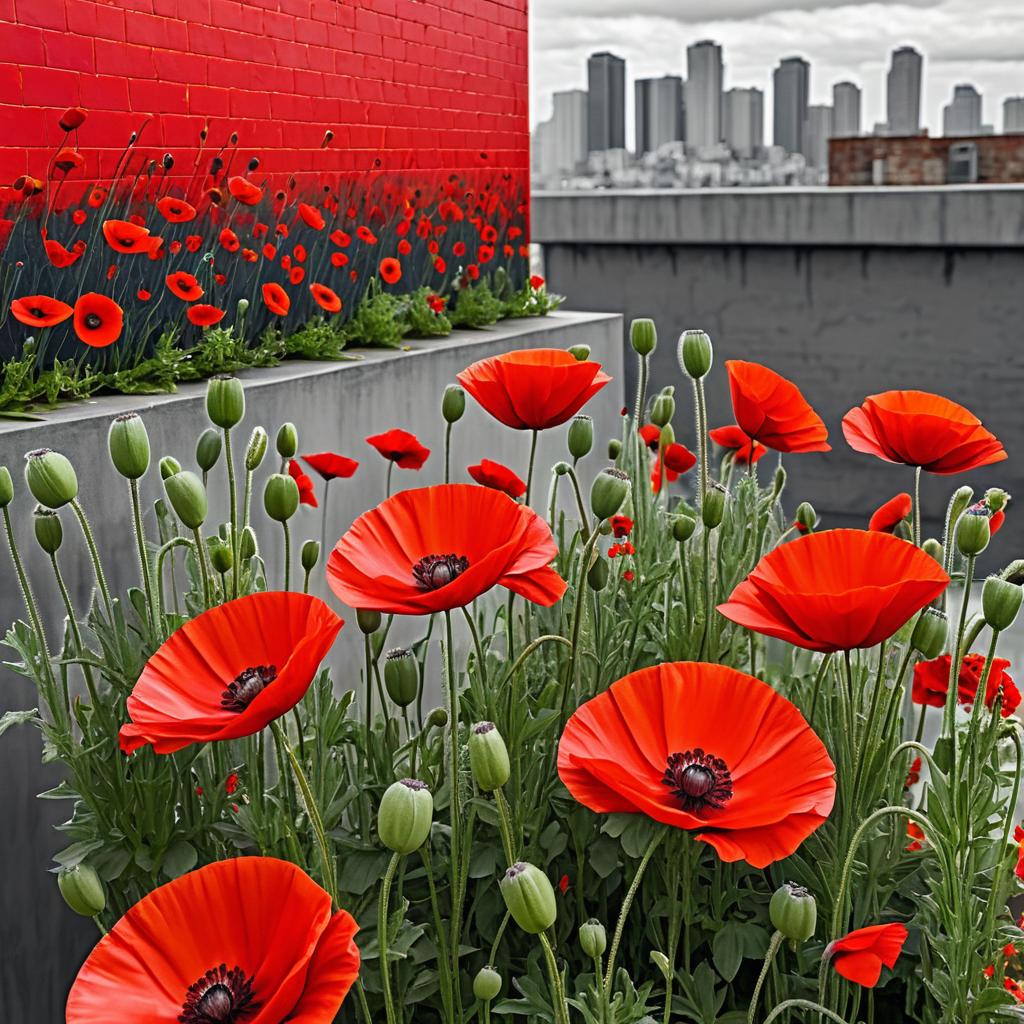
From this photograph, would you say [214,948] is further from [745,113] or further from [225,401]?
[745,113]

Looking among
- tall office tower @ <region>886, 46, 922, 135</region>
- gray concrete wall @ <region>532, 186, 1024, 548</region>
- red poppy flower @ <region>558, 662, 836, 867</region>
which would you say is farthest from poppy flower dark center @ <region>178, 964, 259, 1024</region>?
tall office tower @ <region>886, 46, 922, 135</region>

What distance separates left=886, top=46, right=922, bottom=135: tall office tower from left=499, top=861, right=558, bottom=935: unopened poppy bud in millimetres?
49065

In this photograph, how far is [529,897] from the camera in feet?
2.64

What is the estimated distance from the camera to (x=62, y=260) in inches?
87.8

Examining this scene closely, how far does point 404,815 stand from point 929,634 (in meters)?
0.60

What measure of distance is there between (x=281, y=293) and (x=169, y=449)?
732 millimetres

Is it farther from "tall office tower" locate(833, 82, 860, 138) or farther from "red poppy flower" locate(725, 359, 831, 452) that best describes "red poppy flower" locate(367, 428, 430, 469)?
"tall office tower" locate(833, 82, 860, 138)

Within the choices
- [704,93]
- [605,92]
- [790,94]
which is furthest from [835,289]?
[790,94]

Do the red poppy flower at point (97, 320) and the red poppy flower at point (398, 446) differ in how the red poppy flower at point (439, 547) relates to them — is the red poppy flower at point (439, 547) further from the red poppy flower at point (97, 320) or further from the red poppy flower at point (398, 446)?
the red poppy flower at point (97, 320)

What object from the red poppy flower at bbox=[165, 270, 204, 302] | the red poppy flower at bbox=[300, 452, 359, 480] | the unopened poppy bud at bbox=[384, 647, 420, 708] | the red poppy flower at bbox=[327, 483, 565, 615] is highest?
the red poppy flower at bbox=[165, 270, 204, 302]

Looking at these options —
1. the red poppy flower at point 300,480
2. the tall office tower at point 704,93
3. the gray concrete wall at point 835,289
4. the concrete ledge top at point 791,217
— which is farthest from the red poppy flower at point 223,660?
the tall office tower at point 704,93

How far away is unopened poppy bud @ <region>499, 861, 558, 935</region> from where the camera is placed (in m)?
0.81

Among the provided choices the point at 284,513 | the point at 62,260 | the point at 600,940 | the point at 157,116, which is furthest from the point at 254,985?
the point at 157,116

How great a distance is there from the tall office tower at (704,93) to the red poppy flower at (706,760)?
3326cm
